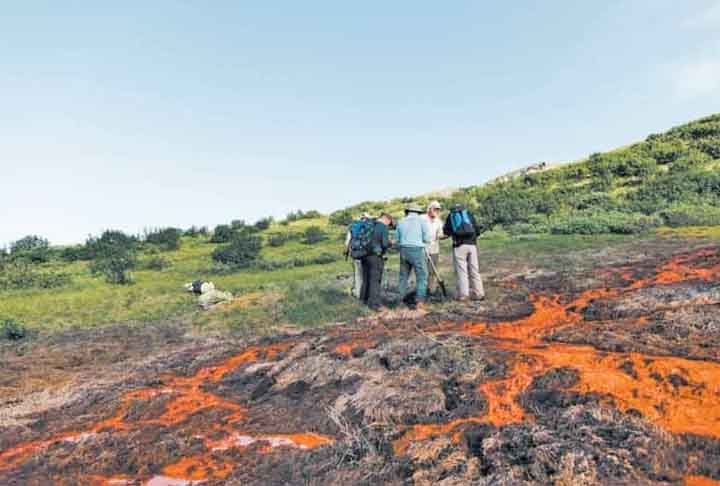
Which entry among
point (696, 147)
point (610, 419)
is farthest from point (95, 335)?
point (696, 147)

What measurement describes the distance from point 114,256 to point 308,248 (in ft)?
25.0

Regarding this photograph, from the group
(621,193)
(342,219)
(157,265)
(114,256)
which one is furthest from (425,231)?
(342,219)

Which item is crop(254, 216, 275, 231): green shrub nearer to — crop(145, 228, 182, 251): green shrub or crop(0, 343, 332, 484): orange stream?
crop(145, 228, 182, 251): green shrub

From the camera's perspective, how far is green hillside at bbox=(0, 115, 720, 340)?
13.2m

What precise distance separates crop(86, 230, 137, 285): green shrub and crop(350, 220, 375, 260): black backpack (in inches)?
397

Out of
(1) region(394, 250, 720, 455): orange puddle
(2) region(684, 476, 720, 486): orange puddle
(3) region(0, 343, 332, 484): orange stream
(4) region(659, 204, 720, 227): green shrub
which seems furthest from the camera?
(4) region(659, 204, 720, 227): green shrub

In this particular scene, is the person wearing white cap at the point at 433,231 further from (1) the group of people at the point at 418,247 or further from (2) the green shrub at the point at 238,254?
(2) the green shrub at the point at 238,254

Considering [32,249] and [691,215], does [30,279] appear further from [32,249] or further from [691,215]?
[691,215]

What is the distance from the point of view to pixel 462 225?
34.7ft

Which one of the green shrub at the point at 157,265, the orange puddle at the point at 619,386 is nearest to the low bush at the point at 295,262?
the green shrub at the point at 157,265

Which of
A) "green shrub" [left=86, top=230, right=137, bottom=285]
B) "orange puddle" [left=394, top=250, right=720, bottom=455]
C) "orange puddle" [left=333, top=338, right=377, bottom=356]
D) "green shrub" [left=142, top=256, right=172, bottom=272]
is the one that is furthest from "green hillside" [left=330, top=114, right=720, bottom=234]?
"orange puddle" [left=394, top=250, right=720, bottom=455]

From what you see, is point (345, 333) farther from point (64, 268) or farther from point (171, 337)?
point (64, 268)

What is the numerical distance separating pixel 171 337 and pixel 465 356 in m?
6.71

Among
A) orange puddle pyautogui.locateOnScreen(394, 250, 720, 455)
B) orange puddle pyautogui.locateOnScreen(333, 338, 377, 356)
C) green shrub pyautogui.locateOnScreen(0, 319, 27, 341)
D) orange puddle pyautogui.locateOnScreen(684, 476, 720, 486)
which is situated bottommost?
orange puddle pyautogui.locateOnScreen(684, 476, 720, 486)
